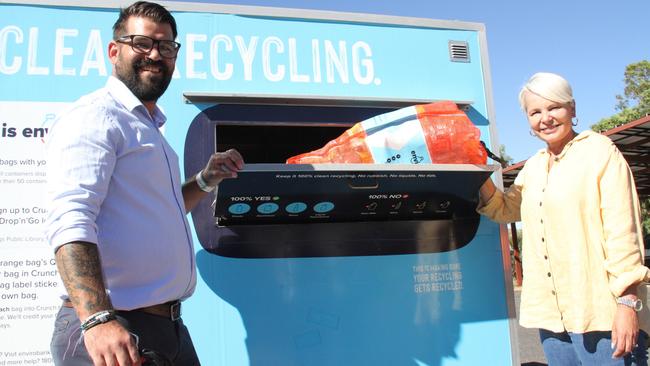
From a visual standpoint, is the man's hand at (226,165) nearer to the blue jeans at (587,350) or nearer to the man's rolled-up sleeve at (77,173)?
the man's rolled-up sleeve at (77,173)

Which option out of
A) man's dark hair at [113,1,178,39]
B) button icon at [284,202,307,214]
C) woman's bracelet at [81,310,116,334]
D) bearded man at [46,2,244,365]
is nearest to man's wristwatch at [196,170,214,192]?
bearded man at [46,2,244,365]

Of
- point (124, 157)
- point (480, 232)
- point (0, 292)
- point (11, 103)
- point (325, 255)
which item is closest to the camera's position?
point (124, 157)

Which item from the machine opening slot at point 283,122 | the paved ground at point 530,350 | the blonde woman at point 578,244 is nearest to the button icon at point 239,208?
the machine opening slot at point 283,122

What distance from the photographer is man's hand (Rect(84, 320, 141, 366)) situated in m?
1.27

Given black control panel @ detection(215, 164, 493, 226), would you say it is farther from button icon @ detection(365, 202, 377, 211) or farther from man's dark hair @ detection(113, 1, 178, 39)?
man's dark hair @ detection(113, 1, 178, 39)

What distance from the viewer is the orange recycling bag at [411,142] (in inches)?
90.4

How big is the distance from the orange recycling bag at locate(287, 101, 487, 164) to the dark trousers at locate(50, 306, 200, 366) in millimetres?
960

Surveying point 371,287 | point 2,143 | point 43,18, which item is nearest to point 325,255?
point 371,287

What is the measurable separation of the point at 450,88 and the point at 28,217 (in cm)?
209

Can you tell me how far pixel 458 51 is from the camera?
9.26ft

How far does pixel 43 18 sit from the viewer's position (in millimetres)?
2355

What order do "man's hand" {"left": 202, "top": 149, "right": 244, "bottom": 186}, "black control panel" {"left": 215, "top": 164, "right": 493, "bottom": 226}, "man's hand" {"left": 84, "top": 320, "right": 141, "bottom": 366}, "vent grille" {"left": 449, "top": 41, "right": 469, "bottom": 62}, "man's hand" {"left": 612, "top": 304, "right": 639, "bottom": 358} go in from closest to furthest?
"man's hand" {"left": 84, "top": 320, "right": 141, "bottom": 366}
"man's hand" {"left": 612, "top": 304, "right": 639, "bottom": 358}
"man's hand" {"left": 202, "top": 149, "right": 244, "bottom": 186}
"black control panel" {"left": 215, "top": 164, "right": 493, "bottom": 226}
"vent grille" {"left": 449, "top": 41, "right": 469, "bottom": 62}

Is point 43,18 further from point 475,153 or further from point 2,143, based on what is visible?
point 475,153

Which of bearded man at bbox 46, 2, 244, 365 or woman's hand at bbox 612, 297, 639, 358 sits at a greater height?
bearded man at bbox 46, 2, 244, 365
